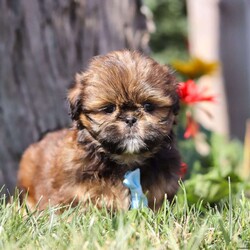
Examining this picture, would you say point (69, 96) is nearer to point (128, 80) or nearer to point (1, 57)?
point (128, 80)

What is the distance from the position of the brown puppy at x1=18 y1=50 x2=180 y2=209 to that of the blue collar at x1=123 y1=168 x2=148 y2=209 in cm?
8

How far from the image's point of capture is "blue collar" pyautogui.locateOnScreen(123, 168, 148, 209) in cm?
533

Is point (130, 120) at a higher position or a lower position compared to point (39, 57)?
lower

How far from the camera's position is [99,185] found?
5.43 m

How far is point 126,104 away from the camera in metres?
5.10

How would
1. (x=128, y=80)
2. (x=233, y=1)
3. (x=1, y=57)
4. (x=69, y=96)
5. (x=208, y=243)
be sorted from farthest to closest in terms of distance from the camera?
(x=233, y=1) → (x=1, y=57) → (x=69, y=96) → (x=128, y=80) → (x=208, y=243)

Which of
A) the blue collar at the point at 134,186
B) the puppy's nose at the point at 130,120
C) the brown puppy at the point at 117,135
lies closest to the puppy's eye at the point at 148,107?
the brown puppy at the point at 117,135

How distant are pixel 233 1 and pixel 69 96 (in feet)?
22.5

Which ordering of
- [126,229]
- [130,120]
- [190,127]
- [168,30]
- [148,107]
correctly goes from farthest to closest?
Result: 1. [168,30]
2. [190,127]
3. [148,107]
4. [130,120]
5. [126,229]

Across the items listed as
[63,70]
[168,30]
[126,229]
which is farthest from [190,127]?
[168,30]

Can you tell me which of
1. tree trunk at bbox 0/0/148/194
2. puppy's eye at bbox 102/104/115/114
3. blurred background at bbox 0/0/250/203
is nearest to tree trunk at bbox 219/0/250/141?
blurred background at bbox 0/0/250/203

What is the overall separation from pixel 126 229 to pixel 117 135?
3.08ft

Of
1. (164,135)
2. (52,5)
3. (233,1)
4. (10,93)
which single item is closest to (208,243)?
(164,135)

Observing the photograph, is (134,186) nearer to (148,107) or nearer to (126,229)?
(148,107)
